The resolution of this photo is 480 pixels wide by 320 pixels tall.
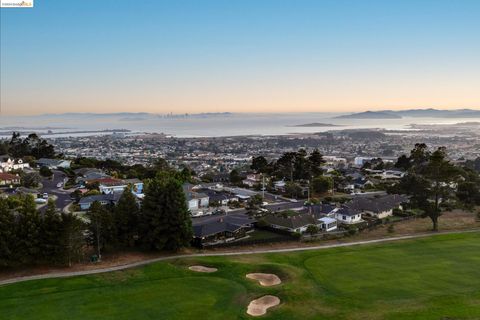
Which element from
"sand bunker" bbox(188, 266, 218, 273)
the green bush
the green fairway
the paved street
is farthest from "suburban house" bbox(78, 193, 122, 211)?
the green bush

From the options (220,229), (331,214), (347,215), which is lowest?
(331,214)

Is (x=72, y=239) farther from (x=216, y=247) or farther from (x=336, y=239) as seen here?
(x=336, y=239)

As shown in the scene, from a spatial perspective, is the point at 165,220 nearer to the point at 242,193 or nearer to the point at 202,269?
the point at 202,269

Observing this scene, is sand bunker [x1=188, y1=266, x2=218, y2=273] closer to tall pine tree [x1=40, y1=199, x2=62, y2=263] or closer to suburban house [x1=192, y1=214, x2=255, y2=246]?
suburban house [x1=192, y1=214, x2=255, y2=246]

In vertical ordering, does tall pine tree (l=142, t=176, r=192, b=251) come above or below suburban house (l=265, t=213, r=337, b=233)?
above

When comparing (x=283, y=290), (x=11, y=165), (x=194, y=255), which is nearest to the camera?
(x=283, y=290)

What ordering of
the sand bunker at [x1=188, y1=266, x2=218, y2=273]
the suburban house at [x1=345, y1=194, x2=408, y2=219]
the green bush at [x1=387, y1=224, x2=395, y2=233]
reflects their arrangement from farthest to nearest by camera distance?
the suburban house at [x1=345, y1=194, x2=408, y2=219], the green bush at [x1=387, y1=224, x2=395, y2=233], the sand bunker at [x1=188, y1=266, x2=218, y2=273]

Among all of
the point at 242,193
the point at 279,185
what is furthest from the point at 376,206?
the point at 279,185
